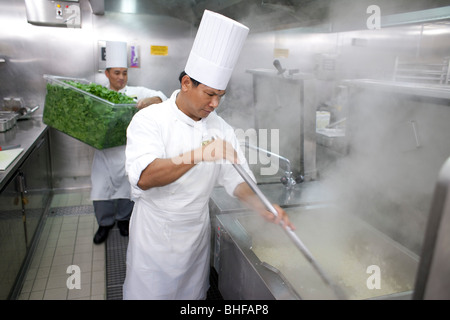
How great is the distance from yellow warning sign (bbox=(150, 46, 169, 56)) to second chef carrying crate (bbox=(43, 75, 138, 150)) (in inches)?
66.1

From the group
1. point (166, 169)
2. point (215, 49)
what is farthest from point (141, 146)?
point (215, 49)

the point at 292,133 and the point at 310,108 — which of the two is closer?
the point at 310,108

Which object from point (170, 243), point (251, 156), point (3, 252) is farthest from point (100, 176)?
point (170, 243)

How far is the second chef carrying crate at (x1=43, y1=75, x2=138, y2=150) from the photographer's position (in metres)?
2.38

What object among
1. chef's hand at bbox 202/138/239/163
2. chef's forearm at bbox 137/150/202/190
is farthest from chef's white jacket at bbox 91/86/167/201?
chef's hand at bbox 202/138/239/163

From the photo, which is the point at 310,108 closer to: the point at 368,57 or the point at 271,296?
the point at 271,296

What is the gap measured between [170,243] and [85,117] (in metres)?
1.29

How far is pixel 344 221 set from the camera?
194cm

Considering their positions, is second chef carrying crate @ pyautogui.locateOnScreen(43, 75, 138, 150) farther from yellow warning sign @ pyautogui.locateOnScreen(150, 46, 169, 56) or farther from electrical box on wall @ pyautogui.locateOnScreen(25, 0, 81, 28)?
yellow warning sign @ pyautogui.locateOnScreen(150, 46, 169, 56)

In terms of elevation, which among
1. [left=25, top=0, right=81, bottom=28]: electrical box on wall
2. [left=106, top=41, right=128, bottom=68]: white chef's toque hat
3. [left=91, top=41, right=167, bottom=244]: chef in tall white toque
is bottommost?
[left=91, top=41, right=167, bottom=244]: chef in tall white toque

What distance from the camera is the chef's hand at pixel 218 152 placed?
123cm

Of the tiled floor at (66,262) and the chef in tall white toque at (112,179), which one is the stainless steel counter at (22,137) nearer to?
the chef in tall white toque at (112,179)

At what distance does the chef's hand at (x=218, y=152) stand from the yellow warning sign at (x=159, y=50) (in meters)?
3.16
